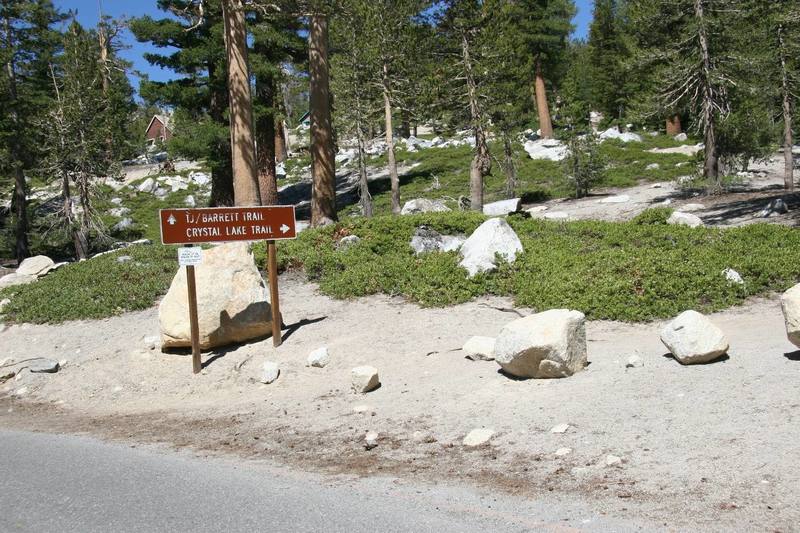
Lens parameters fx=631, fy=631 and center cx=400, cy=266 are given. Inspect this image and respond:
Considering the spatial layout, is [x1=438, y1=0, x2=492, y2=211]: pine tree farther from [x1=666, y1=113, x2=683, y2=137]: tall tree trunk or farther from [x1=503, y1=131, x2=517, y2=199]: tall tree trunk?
[x1=666, y1=113, x2=683, y2=137]: tall tree trunk

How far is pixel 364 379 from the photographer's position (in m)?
7.58

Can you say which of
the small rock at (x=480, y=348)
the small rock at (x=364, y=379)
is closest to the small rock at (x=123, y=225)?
the small rock at (x=364, y=379)

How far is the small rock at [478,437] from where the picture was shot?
18.0 feet

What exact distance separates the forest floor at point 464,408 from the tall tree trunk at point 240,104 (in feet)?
13.9

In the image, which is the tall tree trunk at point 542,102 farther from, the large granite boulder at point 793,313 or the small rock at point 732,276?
the large granite boulder at point 793,313

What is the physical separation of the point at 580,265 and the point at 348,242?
551cm

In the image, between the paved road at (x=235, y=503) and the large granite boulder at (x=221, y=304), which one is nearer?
the paved road at (x=235, y=503)

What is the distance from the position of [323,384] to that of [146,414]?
228 cm

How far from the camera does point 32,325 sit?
504 inches

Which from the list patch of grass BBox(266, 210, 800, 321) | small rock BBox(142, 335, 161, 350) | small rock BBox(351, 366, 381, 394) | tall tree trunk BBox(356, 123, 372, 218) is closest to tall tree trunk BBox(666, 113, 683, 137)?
tall tree trunk BBox(356, 123, 372, 218)

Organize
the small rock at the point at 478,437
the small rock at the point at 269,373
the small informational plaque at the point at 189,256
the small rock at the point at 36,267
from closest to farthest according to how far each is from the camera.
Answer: the small rock at the point at 478,437
the small rock at the point at 269,373
the small informational plaque at the point at 189,256
the small rock at the point at 36,267

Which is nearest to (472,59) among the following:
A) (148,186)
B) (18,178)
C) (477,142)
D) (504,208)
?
(477,142)

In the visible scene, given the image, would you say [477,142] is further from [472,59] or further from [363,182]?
[363,182]

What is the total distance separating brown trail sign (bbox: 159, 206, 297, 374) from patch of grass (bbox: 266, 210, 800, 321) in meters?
2.18
